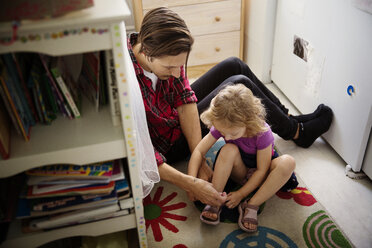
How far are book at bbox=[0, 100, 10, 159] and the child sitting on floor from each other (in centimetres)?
63

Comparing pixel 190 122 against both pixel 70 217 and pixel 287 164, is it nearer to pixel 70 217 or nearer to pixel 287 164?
pixel 287 164

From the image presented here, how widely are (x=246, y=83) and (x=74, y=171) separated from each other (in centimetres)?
84

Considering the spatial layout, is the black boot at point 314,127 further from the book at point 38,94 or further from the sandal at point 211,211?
the book at point 38,94

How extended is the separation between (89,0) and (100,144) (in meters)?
0.36

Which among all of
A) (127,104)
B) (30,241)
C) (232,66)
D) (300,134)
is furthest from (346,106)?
(30,241)

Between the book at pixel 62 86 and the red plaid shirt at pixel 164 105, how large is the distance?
361mm

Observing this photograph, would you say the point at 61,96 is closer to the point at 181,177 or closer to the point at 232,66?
the point at 181,177

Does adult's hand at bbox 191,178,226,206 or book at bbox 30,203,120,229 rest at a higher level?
book at bbox 30,203,120,229

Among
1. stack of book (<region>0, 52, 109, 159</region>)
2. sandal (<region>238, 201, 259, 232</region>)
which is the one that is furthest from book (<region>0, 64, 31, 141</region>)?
sandal (<region>238, 201, 259, 232</region>)

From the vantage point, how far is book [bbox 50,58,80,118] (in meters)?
0.96

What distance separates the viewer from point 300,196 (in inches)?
57.8

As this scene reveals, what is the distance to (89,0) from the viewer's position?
2.79ft

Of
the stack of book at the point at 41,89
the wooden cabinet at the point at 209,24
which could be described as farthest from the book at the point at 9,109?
the wooden cabinet at the point at 209,24

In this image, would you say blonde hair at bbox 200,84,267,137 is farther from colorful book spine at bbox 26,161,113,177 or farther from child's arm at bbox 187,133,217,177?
colorful book spine at bbox 26,161,113,177
